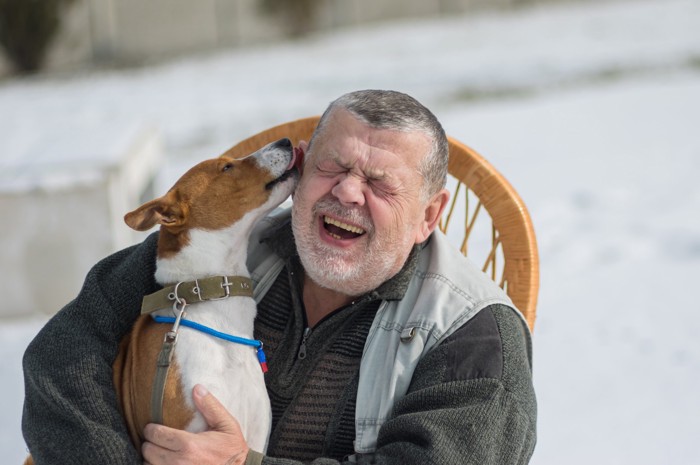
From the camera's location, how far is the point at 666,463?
306 centimetres

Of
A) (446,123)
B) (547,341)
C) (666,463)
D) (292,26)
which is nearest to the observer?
(666,463)

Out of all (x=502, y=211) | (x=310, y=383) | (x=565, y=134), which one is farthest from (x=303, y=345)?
(x=565, y=134)

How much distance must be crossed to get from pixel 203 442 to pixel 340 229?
Answer: 654 millimetres

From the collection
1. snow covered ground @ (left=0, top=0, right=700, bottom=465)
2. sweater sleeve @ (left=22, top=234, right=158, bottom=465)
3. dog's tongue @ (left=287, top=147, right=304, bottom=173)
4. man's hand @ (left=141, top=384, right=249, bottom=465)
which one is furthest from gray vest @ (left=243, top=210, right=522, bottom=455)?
snow covered ground @ (left=0, top=0, right=700, bottom=465)

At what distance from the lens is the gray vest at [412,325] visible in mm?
2096

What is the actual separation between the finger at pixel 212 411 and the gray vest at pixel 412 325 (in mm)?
313

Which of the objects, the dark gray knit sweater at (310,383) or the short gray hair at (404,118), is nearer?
the dark gray knit sweater at (310,383)

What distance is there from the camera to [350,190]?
217 cm

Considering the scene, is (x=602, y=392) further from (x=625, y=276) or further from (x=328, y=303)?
(x=328, y=303)

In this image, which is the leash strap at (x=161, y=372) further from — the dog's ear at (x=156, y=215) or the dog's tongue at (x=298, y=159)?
the dog's tongue at (x=298, y=159)

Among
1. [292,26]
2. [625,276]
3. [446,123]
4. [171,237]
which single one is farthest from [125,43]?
[171,237]

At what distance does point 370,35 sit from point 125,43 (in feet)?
13.8

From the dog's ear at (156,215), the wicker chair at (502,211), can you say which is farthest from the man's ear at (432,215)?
the dog's ear at (156,215)

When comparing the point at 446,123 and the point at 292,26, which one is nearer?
the point at 446,123
